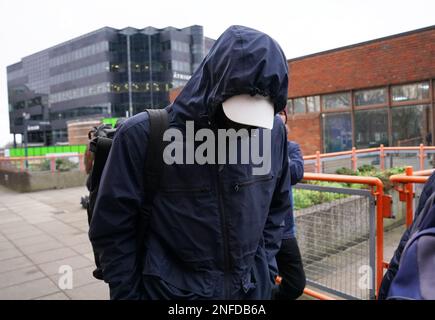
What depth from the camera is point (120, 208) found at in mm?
1790

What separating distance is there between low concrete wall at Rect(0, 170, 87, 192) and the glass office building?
48.4m

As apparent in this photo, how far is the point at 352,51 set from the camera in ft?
49.2

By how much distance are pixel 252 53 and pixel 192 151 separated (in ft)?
1.72

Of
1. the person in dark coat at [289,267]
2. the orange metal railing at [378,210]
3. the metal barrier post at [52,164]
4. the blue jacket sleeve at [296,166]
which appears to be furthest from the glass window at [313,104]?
the person in dark coat at [289,267]

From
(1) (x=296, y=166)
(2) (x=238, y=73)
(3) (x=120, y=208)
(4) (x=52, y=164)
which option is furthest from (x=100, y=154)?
(4) (x=52, y=164)

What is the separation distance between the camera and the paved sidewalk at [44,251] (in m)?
4.58

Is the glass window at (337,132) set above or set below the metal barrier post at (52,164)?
above

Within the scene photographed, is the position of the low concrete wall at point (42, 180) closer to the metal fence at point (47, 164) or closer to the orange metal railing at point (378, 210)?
the metal fence at point (47, 164)

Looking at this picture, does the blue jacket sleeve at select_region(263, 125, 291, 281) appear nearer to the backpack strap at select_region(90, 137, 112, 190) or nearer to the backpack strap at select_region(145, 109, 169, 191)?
the backpack strap at select_region(145, 109, 169, 191)

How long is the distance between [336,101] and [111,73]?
6534cm

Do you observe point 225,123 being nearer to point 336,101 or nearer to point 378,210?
point 378,210

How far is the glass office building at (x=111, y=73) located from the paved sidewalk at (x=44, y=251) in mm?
54056
